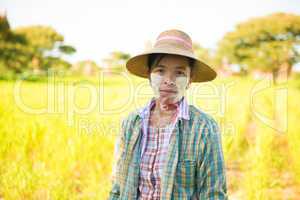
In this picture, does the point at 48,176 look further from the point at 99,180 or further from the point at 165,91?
the point at 165,91

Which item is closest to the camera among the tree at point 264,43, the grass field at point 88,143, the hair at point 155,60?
the hair at point 155,60

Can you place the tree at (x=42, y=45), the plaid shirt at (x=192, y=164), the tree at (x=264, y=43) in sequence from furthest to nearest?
the tree at (x=264, y=43), the tree at (x=42, y=45), the plaid shirt at (x=192, y=164)

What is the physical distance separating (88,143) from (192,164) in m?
1.63

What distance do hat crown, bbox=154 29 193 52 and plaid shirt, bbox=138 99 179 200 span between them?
22 cm

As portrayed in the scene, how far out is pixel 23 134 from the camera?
250 centimetres

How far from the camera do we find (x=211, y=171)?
1.00m

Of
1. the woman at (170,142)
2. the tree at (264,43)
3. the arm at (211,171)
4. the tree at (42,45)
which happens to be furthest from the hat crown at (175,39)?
the tree at (264,43)

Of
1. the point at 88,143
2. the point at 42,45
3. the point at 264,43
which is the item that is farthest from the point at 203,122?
the point at 264,43

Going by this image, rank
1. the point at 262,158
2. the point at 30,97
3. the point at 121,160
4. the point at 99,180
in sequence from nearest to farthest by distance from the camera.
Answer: the point at 121,160 < the point at 99,180 < the point at 262,158 < the point at 30,97

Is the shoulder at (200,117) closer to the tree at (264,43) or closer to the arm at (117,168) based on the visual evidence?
the arm at (117,168)

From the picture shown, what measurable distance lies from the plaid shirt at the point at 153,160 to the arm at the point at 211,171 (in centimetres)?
11

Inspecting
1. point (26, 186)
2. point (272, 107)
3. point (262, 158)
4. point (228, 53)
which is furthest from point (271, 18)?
point (26, 186)

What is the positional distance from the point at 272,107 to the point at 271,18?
44.9ft

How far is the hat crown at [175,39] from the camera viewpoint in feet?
3.56
